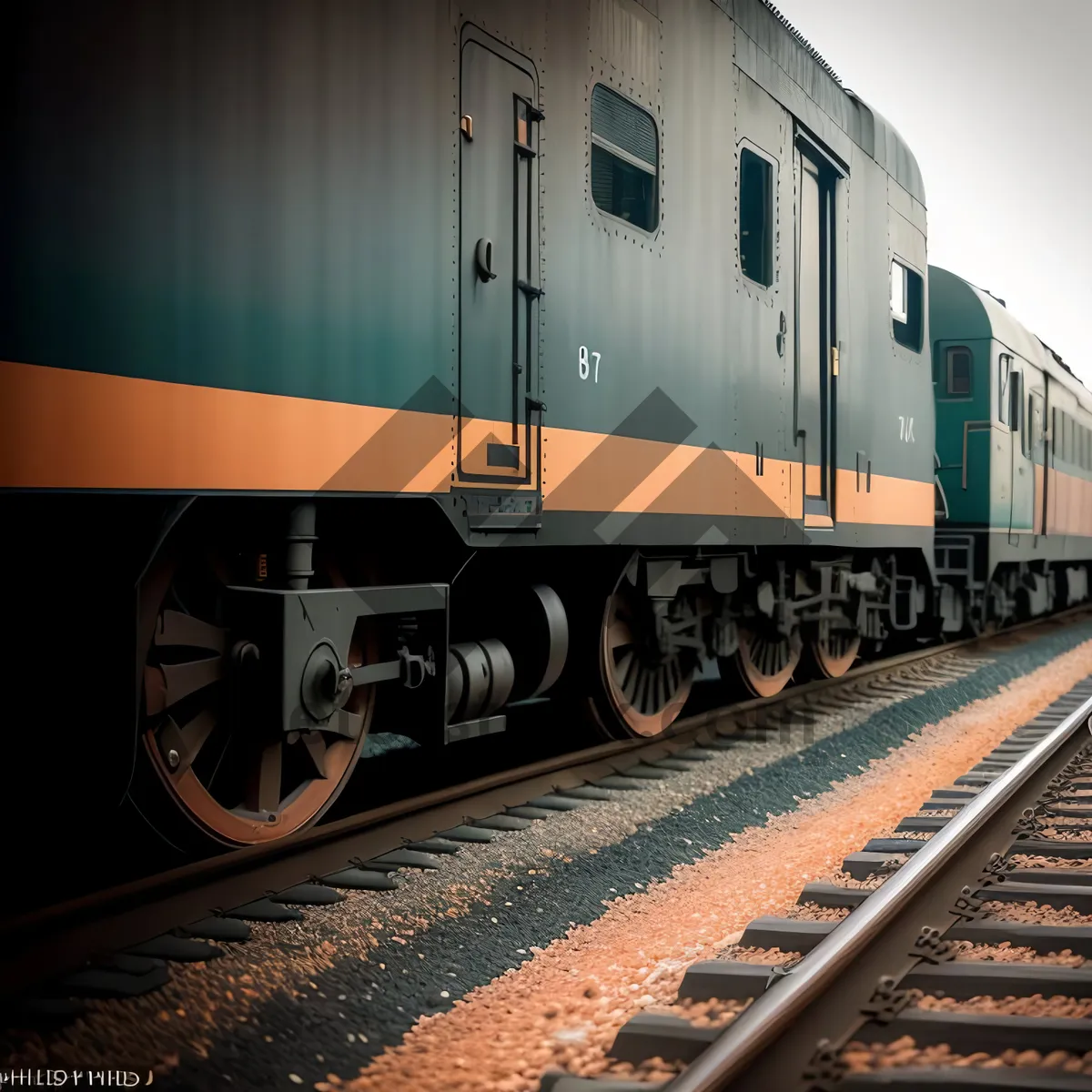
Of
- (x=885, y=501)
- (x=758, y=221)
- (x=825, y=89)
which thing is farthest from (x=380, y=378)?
(x=885, y=501)

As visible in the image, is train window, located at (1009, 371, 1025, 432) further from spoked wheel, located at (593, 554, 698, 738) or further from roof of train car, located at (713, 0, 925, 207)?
spoked wheel, located at (593, 554, 698, 738)

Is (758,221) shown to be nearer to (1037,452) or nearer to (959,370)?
(959,370)

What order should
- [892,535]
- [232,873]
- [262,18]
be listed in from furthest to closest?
[892,535]
[232,873]
[262,18]

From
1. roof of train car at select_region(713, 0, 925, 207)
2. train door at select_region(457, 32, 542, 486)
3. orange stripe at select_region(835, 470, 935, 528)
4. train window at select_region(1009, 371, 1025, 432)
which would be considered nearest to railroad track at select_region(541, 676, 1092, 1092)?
train door at select_region(457, 32, 542, 486)

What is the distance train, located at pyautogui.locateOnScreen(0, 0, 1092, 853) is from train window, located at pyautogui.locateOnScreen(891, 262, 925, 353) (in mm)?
1838

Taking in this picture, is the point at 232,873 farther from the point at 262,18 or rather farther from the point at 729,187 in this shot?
the point at 729,187

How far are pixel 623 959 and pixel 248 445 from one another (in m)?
1.96

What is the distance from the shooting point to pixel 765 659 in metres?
8.29

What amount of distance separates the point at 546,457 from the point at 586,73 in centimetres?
175

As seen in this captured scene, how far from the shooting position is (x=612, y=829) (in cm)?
497

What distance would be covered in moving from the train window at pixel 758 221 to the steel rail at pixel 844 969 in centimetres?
343

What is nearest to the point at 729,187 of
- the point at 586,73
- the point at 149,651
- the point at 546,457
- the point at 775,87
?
the point at 775,87

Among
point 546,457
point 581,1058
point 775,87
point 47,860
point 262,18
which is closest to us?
point 581,1058

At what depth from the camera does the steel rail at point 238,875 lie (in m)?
3.26
